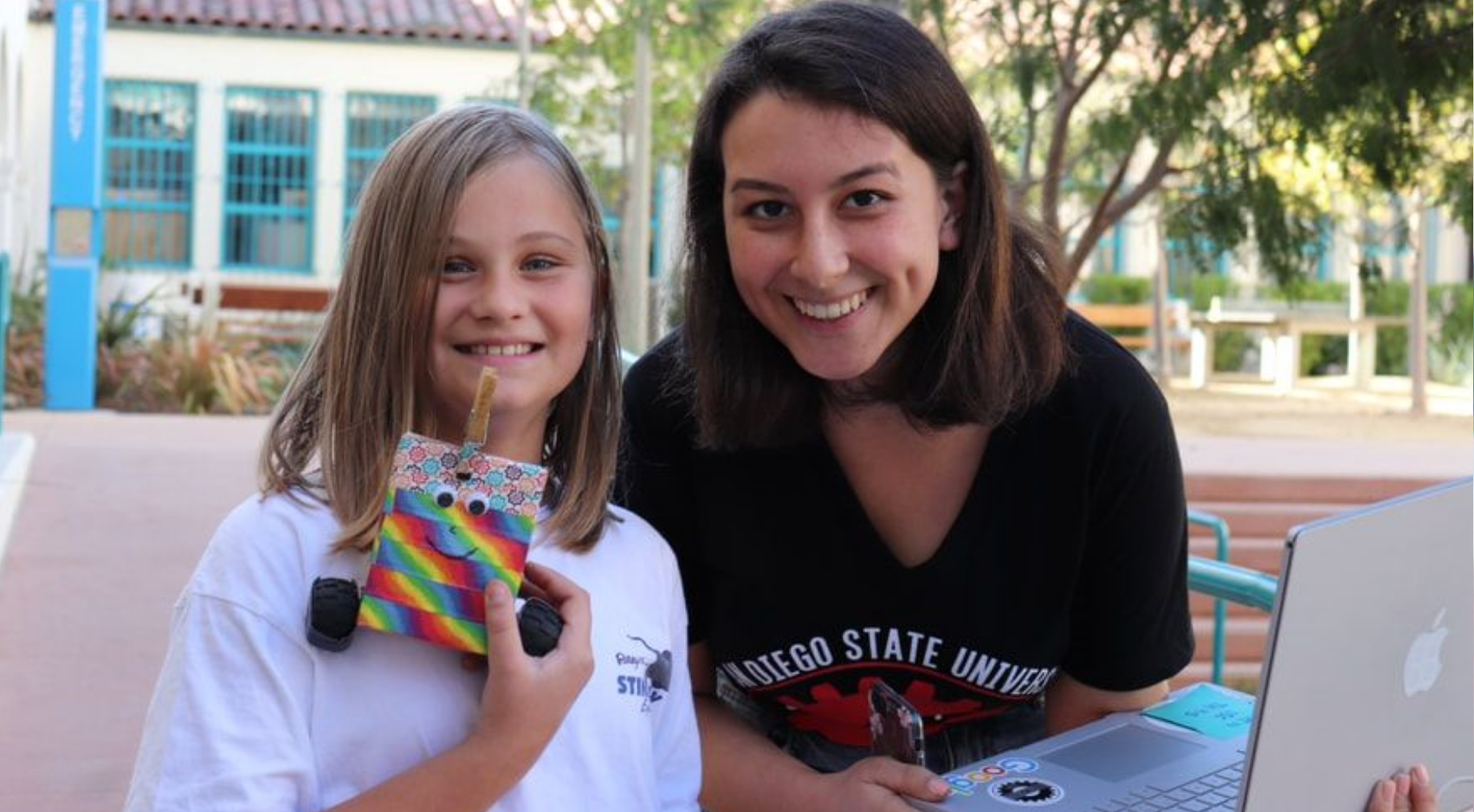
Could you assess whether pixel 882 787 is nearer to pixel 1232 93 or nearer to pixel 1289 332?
pixel 1232 93

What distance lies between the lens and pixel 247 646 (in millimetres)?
1656

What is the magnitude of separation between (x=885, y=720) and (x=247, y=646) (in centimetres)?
80

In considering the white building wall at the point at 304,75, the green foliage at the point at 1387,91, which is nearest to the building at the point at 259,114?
the white building wall at the point at 304,75

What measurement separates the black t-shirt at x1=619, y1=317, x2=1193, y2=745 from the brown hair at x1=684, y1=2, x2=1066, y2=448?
0.20 ft

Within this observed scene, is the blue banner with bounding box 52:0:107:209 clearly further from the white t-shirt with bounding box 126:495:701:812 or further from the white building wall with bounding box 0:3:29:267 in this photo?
the white t-shirt with bounding box 126:495:701:812

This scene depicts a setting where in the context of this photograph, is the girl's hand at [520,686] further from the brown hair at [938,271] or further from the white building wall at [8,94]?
the white building wall at [8,94]

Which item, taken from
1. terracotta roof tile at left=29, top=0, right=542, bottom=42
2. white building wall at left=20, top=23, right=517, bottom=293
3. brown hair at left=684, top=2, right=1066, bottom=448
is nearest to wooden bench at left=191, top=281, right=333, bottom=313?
white building wall at left=20, top=23, right=517, bottom=293

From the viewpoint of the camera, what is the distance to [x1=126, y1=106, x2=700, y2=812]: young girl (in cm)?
166

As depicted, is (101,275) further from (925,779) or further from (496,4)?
(925,779)

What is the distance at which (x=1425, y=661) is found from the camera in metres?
1.74

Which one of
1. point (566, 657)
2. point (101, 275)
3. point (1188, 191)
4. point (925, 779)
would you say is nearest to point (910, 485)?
point (925, 779)

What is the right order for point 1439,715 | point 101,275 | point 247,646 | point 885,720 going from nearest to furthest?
point 247,646 → point 1439,715 → point 885,720 → point 101,275

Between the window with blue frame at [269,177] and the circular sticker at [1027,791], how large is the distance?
18.8 metres

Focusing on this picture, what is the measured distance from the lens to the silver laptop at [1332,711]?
1541mm
